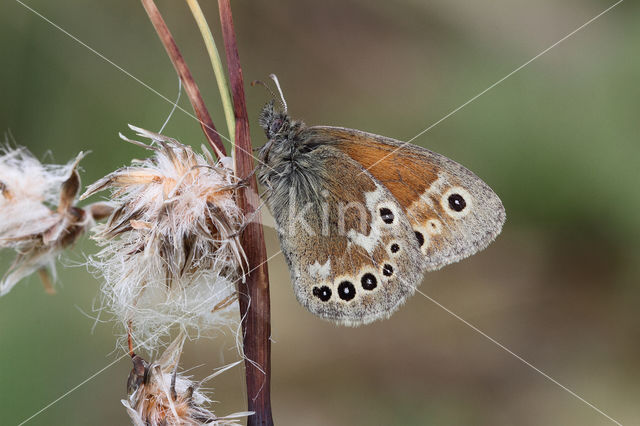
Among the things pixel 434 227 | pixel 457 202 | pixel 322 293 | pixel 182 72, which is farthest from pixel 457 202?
pixel 182 72

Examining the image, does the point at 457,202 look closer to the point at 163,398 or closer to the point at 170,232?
the point at 170,232

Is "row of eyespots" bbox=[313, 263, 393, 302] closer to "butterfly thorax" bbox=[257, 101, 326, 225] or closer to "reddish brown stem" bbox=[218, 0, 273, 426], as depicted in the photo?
"butterfly thorax" bbox=[257, 101, 326, 225]

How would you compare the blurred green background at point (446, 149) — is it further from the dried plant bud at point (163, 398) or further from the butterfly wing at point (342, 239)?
the dried plant bud at point (163, 398)

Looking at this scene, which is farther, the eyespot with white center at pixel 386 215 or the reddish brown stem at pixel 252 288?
the eyespot with white center at pixel 386 215

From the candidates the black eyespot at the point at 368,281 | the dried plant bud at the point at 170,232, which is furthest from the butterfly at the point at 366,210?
the dried plant bud at the point at 170,232

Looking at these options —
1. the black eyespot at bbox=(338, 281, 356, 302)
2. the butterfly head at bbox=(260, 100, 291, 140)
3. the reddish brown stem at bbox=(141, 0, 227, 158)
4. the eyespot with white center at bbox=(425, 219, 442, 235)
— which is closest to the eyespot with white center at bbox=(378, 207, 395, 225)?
the eyespot with white center at bbox=(425, 219, 442, 235)
